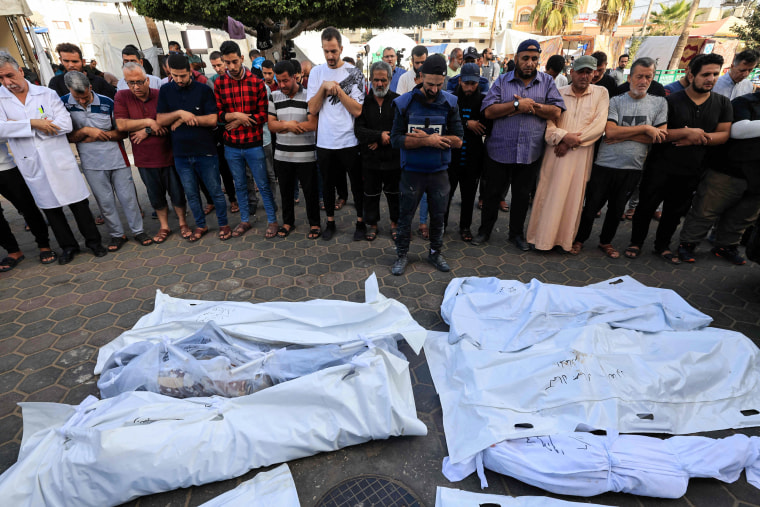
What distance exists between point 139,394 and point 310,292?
6.10ft

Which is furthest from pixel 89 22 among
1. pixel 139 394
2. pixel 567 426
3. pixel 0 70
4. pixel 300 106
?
pixel 567 426

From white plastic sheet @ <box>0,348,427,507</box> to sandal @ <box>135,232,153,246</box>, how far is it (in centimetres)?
323

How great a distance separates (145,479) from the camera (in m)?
1.92

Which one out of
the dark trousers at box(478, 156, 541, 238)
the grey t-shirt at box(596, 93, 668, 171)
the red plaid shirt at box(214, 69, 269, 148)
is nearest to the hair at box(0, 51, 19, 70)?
the red plaid shirt at box(214, 69, 269, 148)

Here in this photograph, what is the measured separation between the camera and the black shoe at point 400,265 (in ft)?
13.6

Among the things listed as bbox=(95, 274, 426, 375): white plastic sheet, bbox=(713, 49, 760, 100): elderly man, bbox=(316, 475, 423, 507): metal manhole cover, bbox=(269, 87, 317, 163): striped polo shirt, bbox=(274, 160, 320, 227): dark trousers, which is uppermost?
bbox=(713, 49, 760, 100): elderly man

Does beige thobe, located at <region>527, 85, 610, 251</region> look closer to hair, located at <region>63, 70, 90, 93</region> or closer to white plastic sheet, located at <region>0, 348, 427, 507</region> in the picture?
A: white plastic sheet, located at <region>0, 348, 427, 507</region>

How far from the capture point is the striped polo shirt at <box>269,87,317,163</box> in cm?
449

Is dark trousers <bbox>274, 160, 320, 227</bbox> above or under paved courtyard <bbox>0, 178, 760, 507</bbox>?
above

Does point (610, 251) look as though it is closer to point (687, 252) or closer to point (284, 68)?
point (687, 252)

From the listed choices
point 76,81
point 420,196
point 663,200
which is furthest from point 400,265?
point 76,81

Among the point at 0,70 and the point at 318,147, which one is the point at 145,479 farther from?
the point at 0,70

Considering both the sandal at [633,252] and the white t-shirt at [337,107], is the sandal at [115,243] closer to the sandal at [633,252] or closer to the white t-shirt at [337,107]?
the white t-shirt at [337,107]

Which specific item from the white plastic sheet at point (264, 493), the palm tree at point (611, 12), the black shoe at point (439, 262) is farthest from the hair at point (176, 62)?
the palm tree at point (611, 12)
